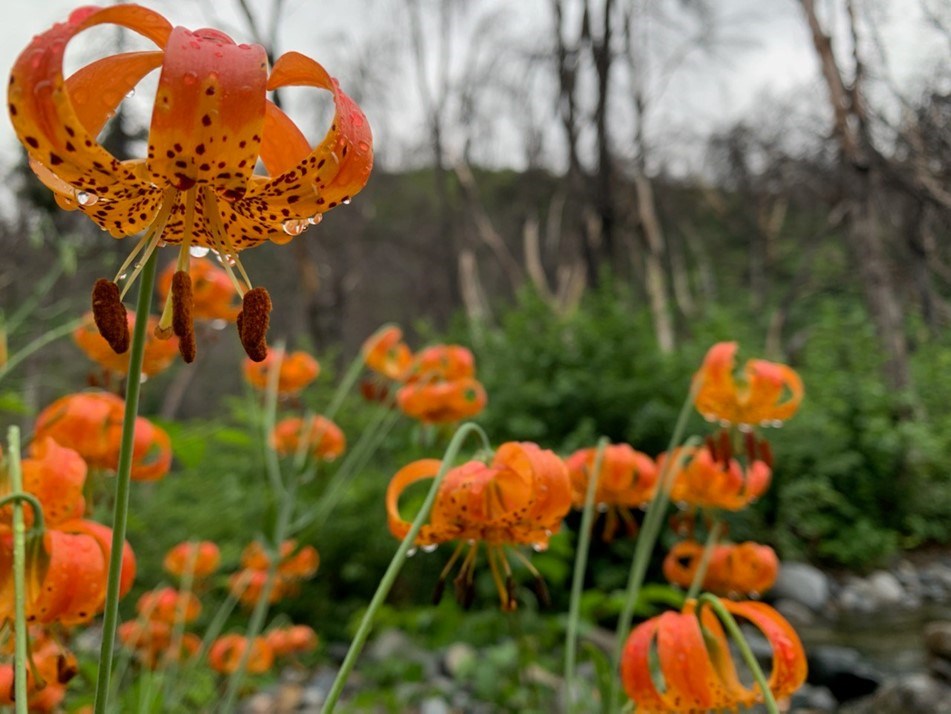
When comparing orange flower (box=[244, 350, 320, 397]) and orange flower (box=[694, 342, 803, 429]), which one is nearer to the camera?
orange flower (box=[694, 342, 803, 429])

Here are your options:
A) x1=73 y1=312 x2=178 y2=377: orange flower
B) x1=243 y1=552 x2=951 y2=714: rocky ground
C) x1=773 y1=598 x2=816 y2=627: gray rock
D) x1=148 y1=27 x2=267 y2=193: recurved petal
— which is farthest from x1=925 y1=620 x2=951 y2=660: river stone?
x1=148 y1=27 x2=267 y2=193: recurved petal

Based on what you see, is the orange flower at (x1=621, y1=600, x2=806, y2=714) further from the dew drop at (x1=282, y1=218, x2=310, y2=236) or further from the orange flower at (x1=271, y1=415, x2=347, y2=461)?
the orange flower at (x1=271, y1=415, x2=347, y2=461)

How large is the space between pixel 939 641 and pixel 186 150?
2752 mm

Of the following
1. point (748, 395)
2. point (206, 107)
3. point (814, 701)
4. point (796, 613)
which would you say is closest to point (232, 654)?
point (748, 395)

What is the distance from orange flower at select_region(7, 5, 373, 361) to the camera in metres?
0.37

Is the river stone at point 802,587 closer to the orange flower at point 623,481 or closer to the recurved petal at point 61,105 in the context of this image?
the orange flower at point 623,481

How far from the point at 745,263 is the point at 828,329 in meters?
8.72

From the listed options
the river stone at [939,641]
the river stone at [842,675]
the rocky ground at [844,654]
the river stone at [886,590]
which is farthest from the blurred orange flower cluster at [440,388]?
the river stone at [886,590]

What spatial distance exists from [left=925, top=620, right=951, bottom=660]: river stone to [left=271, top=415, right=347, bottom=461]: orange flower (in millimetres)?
1949

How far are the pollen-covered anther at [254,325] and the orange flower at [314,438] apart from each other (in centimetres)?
125

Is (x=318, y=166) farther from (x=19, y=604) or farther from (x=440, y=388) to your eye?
(x=440, y=388)

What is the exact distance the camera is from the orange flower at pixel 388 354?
6.22 feet

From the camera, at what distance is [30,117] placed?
38 cm

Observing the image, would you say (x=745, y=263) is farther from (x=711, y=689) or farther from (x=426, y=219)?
(x=711, y=689)
